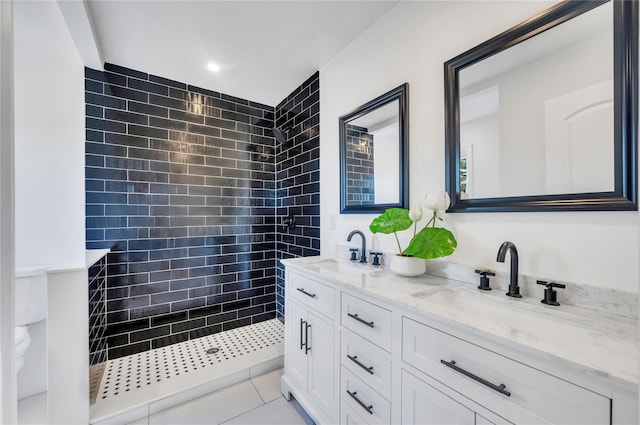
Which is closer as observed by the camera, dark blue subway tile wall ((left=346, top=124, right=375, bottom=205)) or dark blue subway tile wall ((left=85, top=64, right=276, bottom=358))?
dark blue subway tile wall ((left=346, top=124, right=375, bottom=205))

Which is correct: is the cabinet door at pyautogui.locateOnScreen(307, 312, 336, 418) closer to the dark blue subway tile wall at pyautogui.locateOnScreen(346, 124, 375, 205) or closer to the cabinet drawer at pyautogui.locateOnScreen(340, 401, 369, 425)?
the cabinet drawer at pyautogui.locateOnScreen(340, 401, 369, 425)

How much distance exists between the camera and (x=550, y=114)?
3.23ft

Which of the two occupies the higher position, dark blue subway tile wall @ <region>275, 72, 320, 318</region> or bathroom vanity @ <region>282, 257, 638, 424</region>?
dark blue subway tile wall @ <region>275, 72, 320, 318</region>

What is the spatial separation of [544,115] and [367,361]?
1.22m

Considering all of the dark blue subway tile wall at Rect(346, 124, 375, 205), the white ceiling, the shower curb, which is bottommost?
the shower curb

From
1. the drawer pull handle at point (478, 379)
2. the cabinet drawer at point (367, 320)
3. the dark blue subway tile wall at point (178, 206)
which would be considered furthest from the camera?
the dark blue subway tile wall at point (178, 206)

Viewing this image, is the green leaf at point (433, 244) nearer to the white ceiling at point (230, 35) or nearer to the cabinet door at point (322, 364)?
the cabinet door at point (322, 364)

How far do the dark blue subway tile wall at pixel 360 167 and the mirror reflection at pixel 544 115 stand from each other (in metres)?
0.64

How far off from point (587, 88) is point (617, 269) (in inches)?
24.4

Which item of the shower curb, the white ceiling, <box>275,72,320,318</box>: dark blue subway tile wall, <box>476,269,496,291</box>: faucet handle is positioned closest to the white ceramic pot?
<box>476,269,496,291</box>: faucet handle

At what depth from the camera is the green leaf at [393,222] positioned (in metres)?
1.36

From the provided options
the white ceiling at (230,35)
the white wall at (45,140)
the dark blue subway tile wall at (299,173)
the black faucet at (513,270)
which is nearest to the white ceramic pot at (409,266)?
the black faucet at (513,270)

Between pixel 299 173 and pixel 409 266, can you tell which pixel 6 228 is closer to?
pixel 409 266

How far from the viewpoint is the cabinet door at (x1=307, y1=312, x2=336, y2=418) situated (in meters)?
1.33
